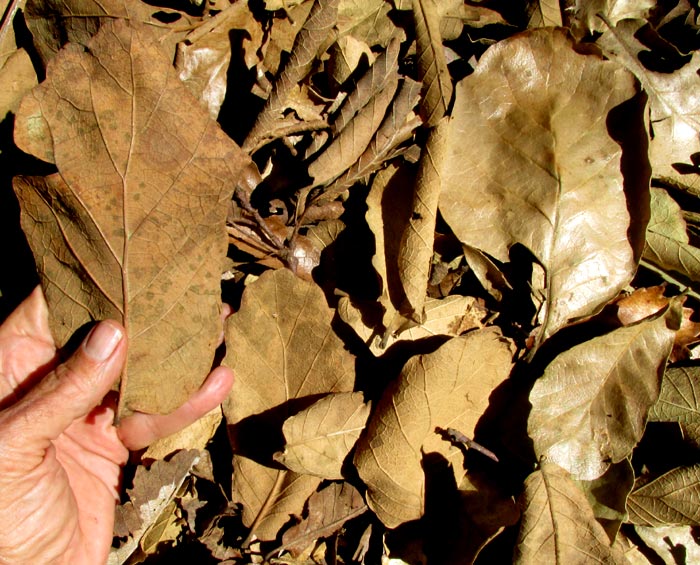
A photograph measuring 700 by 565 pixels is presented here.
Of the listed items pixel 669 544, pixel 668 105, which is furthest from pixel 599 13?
pixel 669 544

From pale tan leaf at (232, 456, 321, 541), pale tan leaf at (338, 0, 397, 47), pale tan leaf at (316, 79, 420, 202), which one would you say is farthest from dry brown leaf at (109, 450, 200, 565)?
pale tan leaf at (338, 0, 397, 47)

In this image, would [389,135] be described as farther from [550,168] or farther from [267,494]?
[267,494]

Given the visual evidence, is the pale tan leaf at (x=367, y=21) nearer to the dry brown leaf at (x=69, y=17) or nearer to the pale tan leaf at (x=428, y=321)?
the dry brown leaf at (x=69, y=17)

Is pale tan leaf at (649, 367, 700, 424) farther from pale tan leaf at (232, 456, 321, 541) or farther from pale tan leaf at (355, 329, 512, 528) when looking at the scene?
pale tan leaf at (232, 456, 321, 541)

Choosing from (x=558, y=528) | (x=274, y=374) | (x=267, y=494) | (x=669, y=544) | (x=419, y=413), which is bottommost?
(x=669, y=544)

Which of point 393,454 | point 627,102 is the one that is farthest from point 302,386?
point 627,102

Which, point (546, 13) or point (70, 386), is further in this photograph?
point (546, 13)

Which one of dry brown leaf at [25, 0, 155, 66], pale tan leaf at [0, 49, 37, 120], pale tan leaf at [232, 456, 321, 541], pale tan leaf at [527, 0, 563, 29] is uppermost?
dry brown leaf at [25, 0, 155, 66]

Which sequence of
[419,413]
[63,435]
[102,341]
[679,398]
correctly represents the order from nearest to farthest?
1. [102,341]
2. [419,413]
3. [679,398]
4. [63,435]
